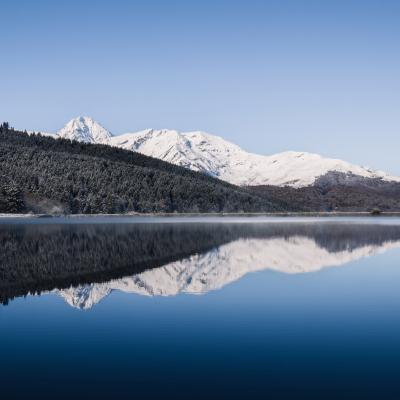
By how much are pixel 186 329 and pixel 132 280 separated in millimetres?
A: 15636

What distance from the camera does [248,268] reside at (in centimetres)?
5156

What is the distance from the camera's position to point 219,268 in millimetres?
50688

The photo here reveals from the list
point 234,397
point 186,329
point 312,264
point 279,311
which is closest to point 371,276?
point 312,264

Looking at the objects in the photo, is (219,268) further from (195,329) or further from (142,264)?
(195,329)

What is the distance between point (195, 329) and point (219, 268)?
945 inches

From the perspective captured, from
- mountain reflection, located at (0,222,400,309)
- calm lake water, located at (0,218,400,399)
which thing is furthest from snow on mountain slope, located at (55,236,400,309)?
calm lake water, located at (0,218,400,399)

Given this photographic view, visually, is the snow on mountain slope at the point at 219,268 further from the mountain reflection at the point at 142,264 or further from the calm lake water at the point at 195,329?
the calm lake water at the point at 195,329

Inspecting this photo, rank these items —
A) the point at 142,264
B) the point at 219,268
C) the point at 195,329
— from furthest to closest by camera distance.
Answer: the point at 142,264 < the point at 219,268 < the point at 195,329

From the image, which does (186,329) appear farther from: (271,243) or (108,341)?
(271,243)

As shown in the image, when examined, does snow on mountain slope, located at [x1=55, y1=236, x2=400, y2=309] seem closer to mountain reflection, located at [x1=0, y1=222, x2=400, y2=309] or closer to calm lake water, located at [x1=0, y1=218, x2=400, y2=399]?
mountain reflection, located at [x1=0, y1=222, x2=400, y2=309]

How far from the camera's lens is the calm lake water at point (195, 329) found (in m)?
18.6

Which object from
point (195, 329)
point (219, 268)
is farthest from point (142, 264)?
point (195, 329)

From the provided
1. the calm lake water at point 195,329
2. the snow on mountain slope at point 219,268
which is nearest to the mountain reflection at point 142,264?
the snow on mountain slope at point 219,268

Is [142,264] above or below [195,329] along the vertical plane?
above
